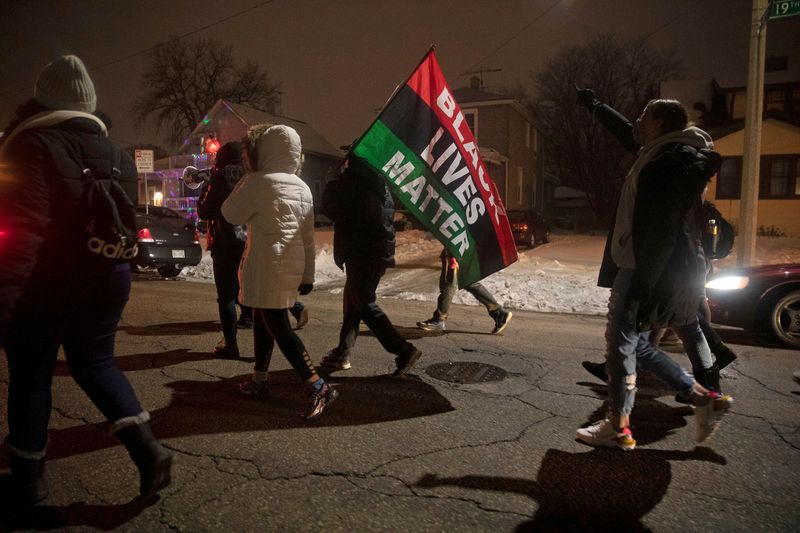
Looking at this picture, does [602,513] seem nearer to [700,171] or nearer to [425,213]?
[700,171]

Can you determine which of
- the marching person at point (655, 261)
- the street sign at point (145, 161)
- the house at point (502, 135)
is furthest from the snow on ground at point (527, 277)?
the house at point (502, 135)

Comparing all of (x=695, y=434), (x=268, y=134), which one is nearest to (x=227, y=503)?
(x=268, y=134)

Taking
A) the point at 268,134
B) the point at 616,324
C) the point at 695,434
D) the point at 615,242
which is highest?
the point at 268,134

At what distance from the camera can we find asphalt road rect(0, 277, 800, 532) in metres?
2.50

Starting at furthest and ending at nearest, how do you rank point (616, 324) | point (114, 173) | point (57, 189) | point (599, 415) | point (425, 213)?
point (425, 213)
point (599, 415)
point (616, 324)
point (114, 173)
point (57, 189)

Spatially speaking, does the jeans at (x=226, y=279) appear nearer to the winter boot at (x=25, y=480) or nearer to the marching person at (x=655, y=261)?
the winter boot at (x=25, y=480)

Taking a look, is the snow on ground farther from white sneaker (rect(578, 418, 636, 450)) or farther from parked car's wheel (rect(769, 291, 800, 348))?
white sneaker (rect(578, 418, 636, 450))

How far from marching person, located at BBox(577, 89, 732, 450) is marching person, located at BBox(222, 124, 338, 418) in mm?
1853

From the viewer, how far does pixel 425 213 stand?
4.34 metres

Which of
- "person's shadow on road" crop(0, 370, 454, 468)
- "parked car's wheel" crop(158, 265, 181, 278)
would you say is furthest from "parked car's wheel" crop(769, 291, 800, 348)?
"parked car's wheel" crop(158, 265, 181, 278)

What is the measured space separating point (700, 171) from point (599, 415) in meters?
1.77

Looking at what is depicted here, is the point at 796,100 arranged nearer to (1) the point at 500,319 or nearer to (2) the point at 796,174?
(2) the point at 796,174

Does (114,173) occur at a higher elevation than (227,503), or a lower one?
higher

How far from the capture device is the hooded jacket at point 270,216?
11.5 feet
